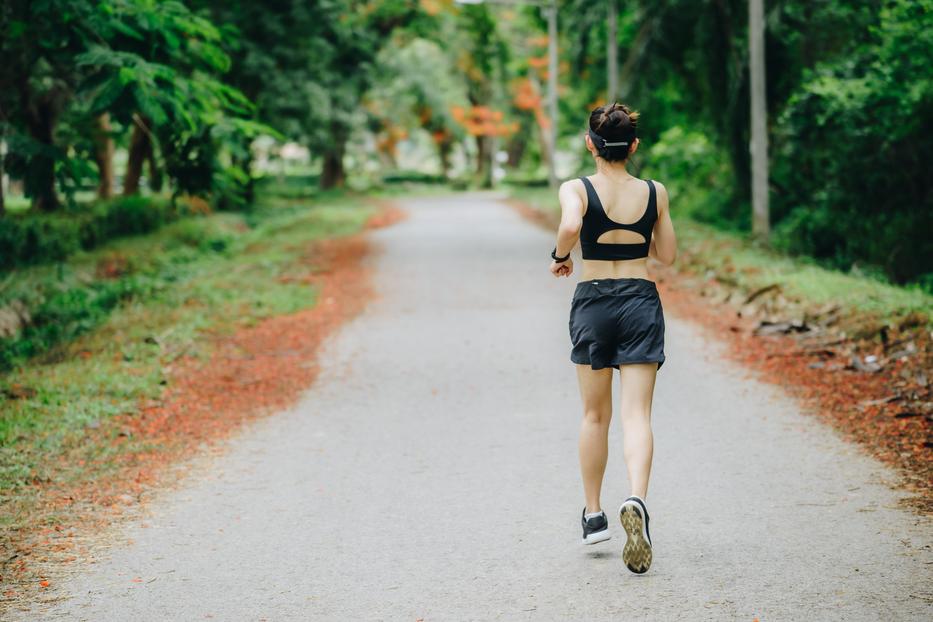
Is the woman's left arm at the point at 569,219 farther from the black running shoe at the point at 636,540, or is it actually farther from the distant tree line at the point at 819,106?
the distant tree line at the point at 819,106

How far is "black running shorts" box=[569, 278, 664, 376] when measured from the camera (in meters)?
4.66

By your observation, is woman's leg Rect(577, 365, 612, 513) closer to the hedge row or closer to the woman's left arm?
the woman's left arm

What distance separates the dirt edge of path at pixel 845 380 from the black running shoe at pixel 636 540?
189cm

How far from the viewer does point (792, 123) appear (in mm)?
18641

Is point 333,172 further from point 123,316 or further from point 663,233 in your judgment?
point 663,233

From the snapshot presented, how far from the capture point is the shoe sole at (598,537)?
472cm

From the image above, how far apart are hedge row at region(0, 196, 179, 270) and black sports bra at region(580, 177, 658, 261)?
9.71 meters

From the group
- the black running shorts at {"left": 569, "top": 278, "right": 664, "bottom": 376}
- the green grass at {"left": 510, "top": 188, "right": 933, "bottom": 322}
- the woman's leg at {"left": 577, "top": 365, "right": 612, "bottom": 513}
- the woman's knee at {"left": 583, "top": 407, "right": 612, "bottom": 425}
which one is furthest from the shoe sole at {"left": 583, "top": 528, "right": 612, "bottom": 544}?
the green grass at {"left": 510, "top": 188, "right": 933, "bottom": 322}

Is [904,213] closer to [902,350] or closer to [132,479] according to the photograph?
[902,350]

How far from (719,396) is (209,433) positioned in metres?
4.24

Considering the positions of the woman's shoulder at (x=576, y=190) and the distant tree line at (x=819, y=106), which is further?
the distant tree line at (x=819, y=106)

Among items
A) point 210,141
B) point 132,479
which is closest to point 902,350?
point 132,479

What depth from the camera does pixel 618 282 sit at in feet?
15.4

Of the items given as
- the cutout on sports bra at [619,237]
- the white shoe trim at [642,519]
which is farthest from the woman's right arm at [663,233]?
the white shoe trim at [642,519]
